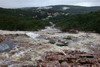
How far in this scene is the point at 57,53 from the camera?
16.8m

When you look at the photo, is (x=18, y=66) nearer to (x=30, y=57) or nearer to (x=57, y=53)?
(x=30, y=57)

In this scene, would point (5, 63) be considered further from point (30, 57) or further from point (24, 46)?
point (24, 46)

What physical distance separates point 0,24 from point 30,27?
6.51 metres

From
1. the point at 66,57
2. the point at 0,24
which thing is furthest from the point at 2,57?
the point at 0,24

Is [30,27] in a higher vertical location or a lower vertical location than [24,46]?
lower

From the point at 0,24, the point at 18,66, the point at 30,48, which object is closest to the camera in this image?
the point at 18,66

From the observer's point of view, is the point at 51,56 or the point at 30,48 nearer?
the point at 51,56

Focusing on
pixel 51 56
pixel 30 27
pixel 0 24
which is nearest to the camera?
pixel 51 56

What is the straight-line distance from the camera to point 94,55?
1647 centimetres

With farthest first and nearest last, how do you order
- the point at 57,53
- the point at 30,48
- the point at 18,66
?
the point at 30,48, the point at 57,53, the point at 18,66

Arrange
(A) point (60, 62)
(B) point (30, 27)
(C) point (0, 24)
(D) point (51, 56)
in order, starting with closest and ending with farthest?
1. (A) point (60, 62)
2. (D) point (51, 56)
3. (C) point (0, 24)
4. (B) point (30, 27)

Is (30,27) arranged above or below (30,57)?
below

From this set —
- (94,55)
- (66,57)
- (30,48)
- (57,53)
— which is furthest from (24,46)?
(94,55)

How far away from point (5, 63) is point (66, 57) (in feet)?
14.6
